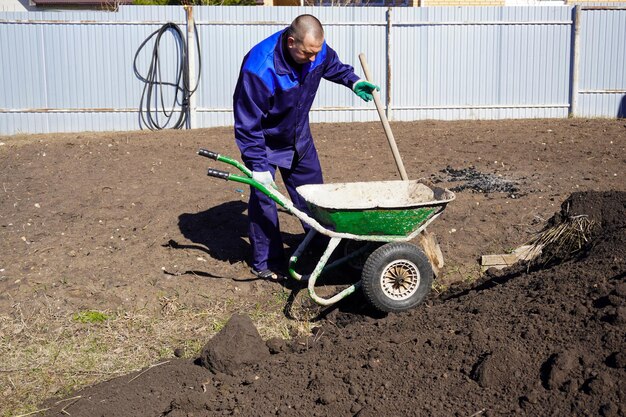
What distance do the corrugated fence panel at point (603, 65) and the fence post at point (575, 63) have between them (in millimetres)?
133

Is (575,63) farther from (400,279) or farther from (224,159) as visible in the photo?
(224,159)

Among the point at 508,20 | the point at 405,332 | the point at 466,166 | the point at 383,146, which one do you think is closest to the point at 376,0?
the point at 508,20

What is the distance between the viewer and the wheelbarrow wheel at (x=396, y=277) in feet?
17.5

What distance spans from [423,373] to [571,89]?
35.8ft

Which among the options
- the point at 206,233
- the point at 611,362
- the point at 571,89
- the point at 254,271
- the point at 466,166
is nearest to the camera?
the point at 611,362

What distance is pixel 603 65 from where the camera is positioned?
14.1m

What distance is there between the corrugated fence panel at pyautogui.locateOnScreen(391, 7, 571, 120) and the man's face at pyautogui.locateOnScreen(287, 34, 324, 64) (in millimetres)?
8131

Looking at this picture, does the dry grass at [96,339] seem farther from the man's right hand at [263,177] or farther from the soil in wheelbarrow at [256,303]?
the man's right hand at [263,177]

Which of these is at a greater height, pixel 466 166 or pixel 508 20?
pixel 508 20

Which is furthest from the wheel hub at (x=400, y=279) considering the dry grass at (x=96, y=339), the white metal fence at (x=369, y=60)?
the white metal fence at (x=369, y=60)

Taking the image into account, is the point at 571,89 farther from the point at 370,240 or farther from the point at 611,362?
the point at 611,362

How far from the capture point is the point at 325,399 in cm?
418

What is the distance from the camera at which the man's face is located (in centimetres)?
549

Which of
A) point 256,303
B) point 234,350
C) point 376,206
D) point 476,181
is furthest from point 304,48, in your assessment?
point 476,181
